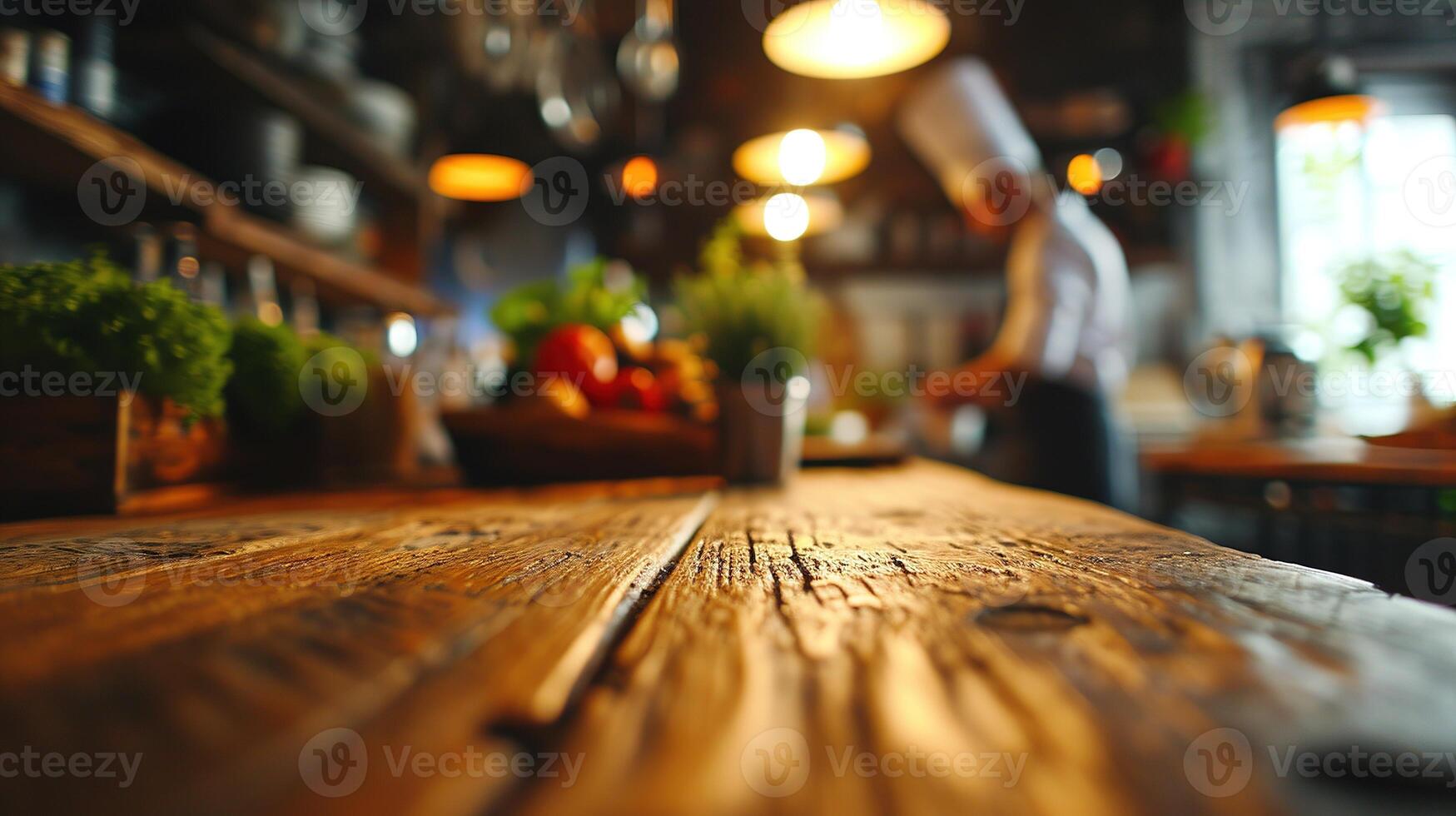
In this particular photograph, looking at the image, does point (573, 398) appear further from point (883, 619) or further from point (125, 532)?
point (883, 619)

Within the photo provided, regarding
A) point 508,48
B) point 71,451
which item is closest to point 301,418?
point 71,451

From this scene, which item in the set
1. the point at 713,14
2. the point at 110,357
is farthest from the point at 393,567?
the point at 713,14

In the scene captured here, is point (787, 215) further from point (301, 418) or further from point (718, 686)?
point (718, 686)

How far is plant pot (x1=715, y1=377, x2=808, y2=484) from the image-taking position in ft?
3.70

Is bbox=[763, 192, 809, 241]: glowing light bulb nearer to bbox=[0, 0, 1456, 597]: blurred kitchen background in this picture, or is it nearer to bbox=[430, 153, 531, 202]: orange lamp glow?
bbox=[0, 0, 1456, 597]: blurred kitchen background

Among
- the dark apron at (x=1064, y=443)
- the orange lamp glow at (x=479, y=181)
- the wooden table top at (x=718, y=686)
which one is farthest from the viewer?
the dark apron at (x=1064, y=443)

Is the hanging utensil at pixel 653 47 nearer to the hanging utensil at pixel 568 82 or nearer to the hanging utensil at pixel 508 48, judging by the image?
the hanging utensil at pixel 568 82

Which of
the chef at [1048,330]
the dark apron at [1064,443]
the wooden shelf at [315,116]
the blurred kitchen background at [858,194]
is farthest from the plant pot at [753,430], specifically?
the dark apron at [1064,443]

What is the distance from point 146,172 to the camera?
110 centimetres

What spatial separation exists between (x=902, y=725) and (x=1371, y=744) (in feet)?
0.36

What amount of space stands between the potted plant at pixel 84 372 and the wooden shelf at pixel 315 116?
2.72 ft

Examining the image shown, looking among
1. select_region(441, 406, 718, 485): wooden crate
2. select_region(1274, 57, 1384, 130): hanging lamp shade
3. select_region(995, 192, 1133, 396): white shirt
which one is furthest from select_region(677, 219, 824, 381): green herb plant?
select_region(1274, 57, 1384, 130): hanging lamp shade

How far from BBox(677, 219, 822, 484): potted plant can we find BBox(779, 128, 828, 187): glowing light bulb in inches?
45.4

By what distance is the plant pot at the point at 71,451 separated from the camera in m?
0.69
